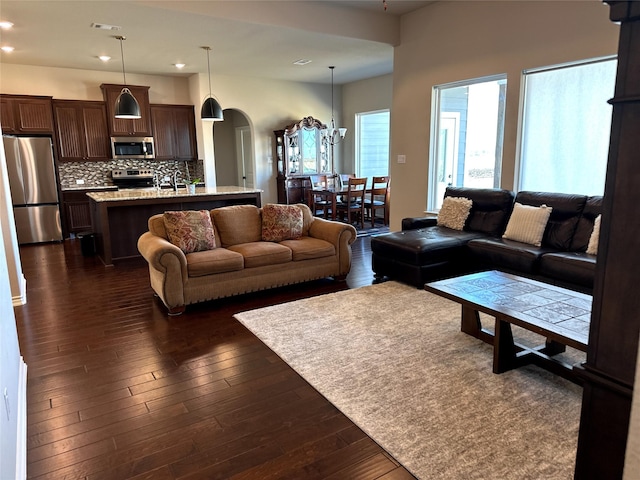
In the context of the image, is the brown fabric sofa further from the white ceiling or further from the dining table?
the dining table

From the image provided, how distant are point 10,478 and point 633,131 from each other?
222 cm

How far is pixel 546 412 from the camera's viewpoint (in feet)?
7.50

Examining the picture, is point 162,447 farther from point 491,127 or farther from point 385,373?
point 491,127

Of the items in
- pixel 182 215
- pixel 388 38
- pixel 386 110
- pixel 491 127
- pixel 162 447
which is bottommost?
pixel 162 447

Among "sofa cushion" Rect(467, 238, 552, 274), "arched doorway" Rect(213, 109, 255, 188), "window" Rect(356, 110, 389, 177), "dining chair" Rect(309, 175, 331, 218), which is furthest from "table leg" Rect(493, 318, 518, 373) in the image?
"arched doorway" Rect(213, 109, 255, 188)

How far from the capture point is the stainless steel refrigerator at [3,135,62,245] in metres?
6.88

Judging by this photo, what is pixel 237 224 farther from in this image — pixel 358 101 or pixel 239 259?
pixel 358 101

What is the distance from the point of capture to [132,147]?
26.5 feet

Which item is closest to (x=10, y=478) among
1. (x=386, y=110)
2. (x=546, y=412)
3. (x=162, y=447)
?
(x=162, y=447)

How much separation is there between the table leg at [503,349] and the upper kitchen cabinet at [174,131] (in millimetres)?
7470

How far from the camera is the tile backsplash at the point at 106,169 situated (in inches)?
311

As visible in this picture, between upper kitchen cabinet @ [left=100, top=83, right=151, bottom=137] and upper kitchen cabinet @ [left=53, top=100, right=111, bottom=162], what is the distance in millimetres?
136

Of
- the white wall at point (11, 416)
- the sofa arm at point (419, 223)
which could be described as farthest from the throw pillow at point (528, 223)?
the white wall at point (11, 416)

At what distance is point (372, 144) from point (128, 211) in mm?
5536
